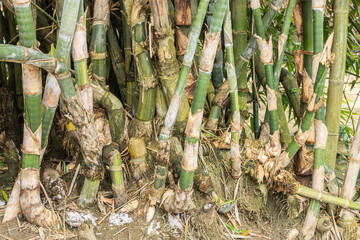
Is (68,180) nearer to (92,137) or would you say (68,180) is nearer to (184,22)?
(92,137)

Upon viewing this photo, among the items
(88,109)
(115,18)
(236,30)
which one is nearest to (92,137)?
(88,109)

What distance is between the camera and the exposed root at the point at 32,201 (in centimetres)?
123

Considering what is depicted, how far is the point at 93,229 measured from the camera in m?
1.30

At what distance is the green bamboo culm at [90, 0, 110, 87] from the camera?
131 cm

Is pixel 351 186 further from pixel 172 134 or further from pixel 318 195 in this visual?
pixel 172 134

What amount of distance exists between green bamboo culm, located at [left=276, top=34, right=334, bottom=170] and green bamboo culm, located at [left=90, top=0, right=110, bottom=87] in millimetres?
732

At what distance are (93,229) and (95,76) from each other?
525 mm

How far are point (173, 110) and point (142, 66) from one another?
0.23 m

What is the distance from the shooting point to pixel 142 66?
1.34 meters

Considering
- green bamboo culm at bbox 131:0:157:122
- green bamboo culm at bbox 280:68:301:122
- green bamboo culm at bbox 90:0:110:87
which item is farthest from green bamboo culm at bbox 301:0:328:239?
green bamboo culm at bbox 90:0:110:87

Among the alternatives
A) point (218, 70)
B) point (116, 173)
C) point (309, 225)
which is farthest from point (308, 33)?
point (116, 173)

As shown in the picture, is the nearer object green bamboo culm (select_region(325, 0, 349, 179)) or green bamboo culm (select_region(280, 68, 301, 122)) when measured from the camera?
green bamboo culm (select_region(325, 0, 349, 179))

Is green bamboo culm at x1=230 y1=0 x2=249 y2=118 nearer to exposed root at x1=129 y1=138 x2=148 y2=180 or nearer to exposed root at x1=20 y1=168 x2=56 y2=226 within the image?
exposed root at x1=129 y1=138 x2=148 y2=180

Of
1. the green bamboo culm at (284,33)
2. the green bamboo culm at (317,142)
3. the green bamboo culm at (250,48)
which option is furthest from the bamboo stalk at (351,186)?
the green bamboo culm at (250,48)
